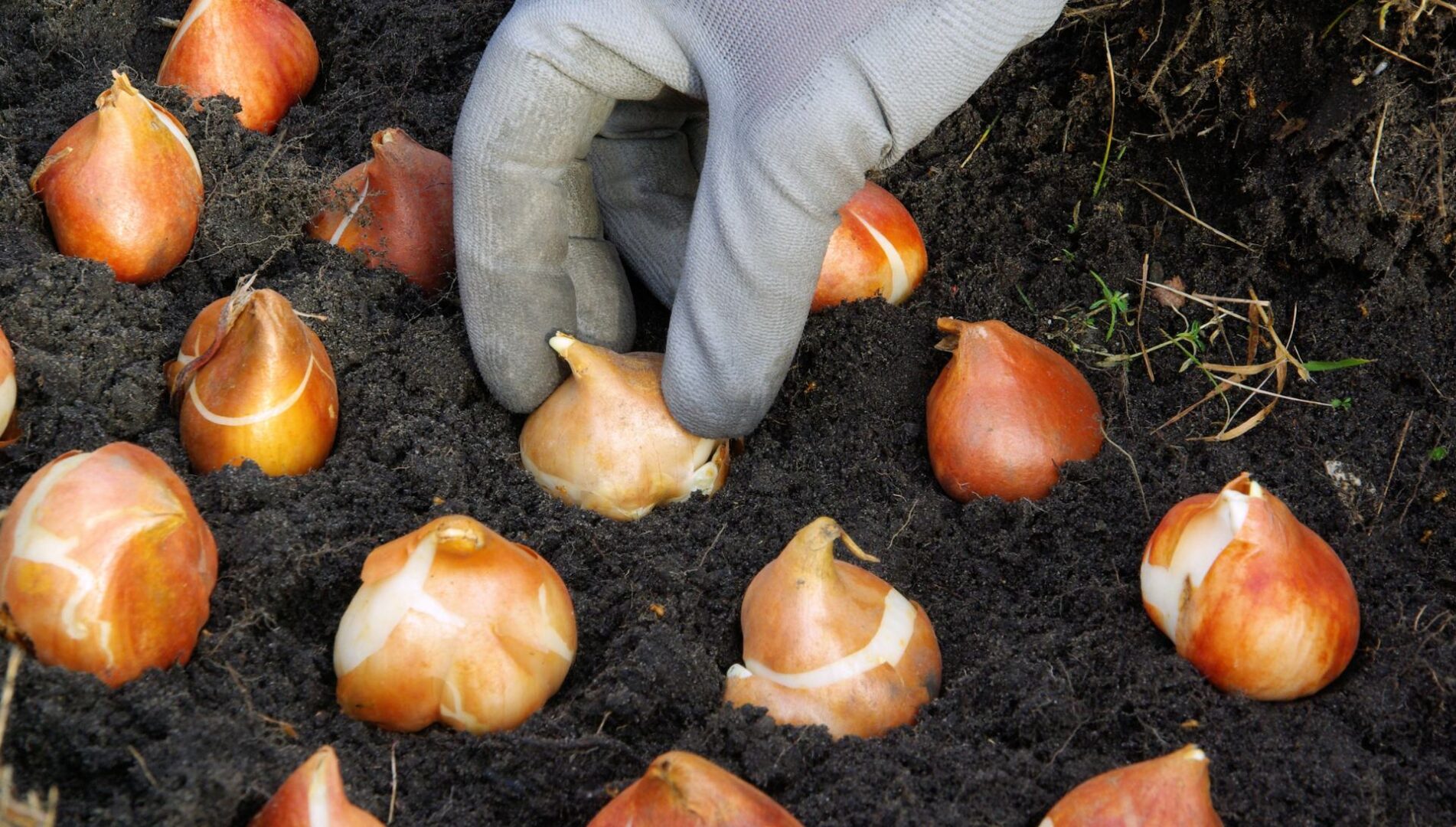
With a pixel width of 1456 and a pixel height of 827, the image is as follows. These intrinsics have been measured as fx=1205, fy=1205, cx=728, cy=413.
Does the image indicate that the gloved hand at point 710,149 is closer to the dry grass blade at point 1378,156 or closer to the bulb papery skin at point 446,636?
the bulb papery skin at point 446,636

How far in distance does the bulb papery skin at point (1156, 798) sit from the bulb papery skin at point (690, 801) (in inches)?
11.0

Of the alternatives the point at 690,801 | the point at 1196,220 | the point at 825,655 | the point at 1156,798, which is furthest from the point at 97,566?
the point at 1196,220

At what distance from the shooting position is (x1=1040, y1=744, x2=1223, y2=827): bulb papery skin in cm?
106

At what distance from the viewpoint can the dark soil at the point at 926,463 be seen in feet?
3.95

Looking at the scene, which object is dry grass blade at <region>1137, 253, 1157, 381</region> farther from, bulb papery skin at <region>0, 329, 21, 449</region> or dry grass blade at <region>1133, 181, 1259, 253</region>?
bulb papery skin at <region>0, 329, 21, 449</region>

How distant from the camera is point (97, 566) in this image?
1.12 metres

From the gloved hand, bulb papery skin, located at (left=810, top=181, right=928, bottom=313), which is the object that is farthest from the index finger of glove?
bulb papery skin, located at (left=810, top=181, right=928, bottom=313)

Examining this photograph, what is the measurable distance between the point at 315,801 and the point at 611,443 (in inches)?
28.3

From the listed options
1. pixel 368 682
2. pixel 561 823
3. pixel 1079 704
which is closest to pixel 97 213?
pixel 368 682

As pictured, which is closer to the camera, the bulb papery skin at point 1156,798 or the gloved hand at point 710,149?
the bulb papery skin at point 1156,798

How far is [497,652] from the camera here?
1.24 meters

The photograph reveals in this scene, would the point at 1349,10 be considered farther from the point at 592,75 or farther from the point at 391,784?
the point at 391,784

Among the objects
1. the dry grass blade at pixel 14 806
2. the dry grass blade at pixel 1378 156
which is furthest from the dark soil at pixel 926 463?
the dry grass blade at pixel 14 806

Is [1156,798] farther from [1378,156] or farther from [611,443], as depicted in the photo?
[1378,156]
